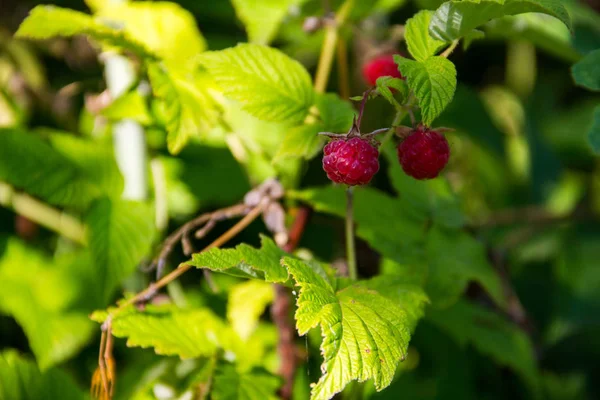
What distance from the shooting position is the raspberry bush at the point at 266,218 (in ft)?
2.34

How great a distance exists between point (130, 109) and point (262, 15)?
0.28 metres

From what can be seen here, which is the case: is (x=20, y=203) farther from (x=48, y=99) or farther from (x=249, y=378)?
(x=249, y=378)

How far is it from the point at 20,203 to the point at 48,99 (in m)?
0.30

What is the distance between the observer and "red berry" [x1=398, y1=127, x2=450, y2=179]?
72 cm

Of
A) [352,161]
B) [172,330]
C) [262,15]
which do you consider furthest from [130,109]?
[352,161]

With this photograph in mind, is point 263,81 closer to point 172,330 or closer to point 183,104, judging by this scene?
point 183,104

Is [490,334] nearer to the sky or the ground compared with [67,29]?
nearer to the ground

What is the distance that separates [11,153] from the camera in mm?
975

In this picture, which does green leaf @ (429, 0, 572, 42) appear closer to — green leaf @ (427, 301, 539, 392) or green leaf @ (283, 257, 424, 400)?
green leaf @ (283, 257, 424, 400)

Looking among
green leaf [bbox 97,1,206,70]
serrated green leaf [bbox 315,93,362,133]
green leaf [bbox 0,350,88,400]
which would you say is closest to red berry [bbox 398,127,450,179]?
serrated green leaf [bbox 315,93,362,133]

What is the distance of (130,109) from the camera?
3.48 ft

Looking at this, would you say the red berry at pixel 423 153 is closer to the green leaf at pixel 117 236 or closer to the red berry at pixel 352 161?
the red berry at pixel 352 161

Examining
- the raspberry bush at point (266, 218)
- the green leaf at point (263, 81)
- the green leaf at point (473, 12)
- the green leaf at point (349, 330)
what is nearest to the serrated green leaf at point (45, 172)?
the raspberry bush at point (266, 218)

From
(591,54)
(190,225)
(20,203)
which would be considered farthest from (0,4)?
(591,54)
